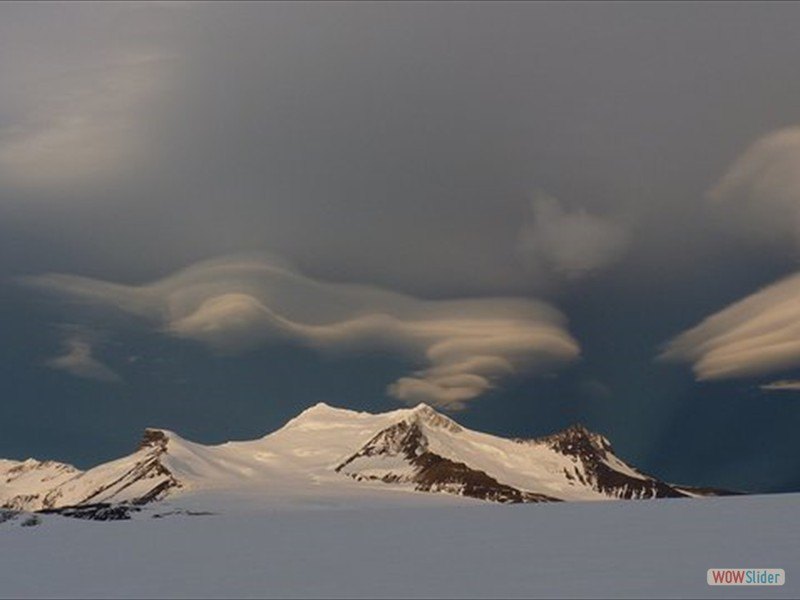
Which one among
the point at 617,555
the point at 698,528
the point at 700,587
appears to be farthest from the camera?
the point at 698,528

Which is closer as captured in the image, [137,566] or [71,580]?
[71,580]

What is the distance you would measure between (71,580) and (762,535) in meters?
58.2

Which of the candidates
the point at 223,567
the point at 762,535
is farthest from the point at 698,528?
the point at 223,567

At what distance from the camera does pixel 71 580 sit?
215ft

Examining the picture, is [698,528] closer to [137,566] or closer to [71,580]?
[137,566]

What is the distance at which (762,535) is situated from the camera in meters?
93.1

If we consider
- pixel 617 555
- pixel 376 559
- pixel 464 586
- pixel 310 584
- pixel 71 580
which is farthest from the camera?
pixel 376 559

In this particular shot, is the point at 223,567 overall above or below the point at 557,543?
below

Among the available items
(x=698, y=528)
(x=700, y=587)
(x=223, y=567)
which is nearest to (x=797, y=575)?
(x=700, y=587)

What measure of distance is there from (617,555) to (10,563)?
5003 cm

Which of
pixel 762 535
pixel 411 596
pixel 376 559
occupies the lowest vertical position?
pixel 411 596

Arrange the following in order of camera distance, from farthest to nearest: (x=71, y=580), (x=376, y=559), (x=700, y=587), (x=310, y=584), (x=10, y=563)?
(x=10, y=563), (x=376, y=559), (x=71, y=580), (x=310, y=584), (x=700, y=587)

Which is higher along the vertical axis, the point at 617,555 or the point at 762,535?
the point at 762,535

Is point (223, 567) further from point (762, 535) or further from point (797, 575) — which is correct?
point (762, 535)
